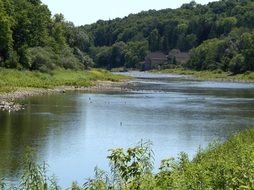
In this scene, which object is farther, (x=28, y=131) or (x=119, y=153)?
(x=28, y=131)

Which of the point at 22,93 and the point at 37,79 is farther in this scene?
the point at 37,79

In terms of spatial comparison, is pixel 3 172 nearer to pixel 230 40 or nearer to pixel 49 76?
pixel 49 76

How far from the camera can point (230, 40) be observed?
141 m

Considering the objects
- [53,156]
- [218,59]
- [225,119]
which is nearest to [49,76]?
[225,119]

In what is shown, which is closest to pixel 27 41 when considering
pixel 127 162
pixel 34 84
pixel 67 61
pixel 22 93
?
pixel 67 61

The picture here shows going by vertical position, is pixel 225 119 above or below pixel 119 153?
below

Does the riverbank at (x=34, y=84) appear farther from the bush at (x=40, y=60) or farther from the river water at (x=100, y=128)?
the river water at (x=100, y=128)

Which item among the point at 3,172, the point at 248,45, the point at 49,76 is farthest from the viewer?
the point at 248,45

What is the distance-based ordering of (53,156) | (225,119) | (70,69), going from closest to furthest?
(53,156) → (225,119) → (70,69)

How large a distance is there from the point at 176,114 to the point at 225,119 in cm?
475

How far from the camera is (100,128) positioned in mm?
34844

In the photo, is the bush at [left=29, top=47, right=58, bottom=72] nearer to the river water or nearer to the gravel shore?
the gravel shore

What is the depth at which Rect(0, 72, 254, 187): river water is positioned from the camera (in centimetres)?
2393

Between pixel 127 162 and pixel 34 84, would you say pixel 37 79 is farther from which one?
Result: pixel 127 162
